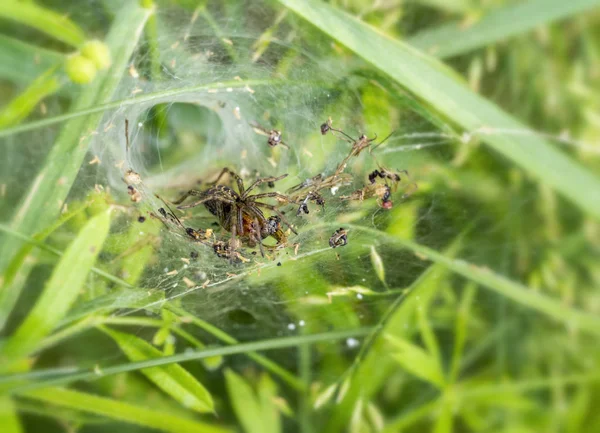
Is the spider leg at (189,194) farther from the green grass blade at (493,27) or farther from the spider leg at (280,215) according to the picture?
the green grass blade at (493,27)

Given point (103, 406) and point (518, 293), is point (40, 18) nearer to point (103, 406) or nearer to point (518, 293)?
point (103, 406)

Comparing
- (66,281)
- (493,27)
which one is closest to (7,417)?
(66,281)

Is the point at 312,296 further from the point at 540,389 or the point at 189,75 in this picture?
the point at 540,389

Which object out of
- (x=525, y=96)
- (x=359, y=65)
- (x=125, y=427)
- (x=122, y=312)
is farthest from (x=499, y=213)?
(x=125, y=427)

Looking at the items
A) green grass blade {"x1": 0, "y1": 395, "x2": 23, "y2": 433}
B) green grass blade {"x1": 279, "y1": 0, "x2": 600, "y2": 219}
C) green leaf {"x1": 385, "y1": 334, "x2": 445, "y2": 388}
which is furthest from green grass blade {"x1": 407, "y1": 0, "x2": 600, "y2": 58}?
green grass blade {"x1": 0, "y1": 395, "x2": 23, "y2": 433}

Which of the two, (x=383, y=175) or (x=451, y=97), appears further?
(x=451, y=97)

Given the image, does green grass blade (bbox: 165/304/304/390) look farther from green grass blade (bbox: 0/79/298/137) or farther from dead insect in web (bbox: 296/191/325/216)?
green grass blade (bbox: 0/79/298/137)
